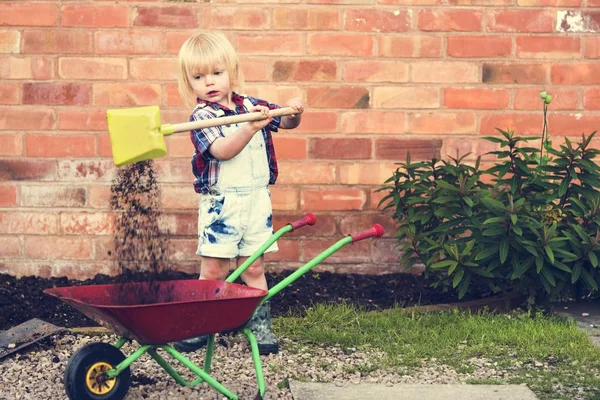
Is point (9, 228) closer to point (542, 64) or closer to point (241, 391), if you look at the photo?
point (241, 391)

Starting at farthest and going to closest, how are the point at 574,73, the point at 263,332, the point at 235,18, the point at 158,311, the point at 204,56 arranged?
the point at 574,73 < the point at 235,18 < the point at 263,332 < the point at 204,56 < the point at 158,311

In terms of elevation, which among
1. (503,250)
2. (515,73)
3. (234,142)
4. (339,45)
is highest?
(339,45)

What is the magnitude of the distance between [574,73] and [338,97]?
1239mm

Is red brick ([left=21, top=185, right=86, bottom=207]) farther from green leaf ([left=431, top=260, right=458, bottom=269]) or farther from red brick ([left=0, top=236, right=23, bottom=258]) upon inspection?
green leaf ([left=431, top=260, right=458, bottom=269])

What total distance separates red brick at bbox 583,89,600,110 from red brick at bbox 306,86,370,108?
1141 mm

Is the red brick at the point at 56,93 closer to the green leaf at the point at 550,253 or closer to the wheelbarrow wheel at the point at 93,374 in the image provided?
the wheelbarrow wheel at the point at 93,374

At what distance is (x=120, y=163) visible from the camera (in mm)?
3262

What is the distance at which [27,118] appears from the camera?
17.0ft

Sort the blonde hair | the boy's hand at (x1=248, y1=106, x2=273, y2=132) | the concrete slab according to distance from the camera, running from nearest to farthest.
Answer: the boy's hand at (x1=248, y1=106, x2=273, y2=132), the concrete slab, the blonde hair

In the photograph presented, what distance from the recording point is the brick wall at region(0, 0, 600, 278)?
514 centimetres

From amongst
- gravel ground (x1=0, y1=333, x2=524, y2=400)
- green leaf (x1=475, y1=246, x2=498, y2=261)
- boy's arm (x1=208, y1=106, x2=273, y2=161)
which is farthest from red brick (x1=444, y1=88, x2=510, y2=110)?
boy's arm (x1=208, y1=106, x2=273, y2=161)

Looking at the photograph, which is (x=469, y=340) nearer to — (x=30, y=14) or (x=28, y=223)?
(x=28, y=223)

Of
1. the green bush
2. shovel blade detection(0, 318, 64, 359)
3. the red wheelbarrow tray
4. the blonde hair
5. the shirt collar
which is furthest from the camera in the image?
the green bush

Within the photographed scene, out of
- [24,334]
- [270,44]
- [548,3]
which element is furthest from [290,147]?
[24,334]
